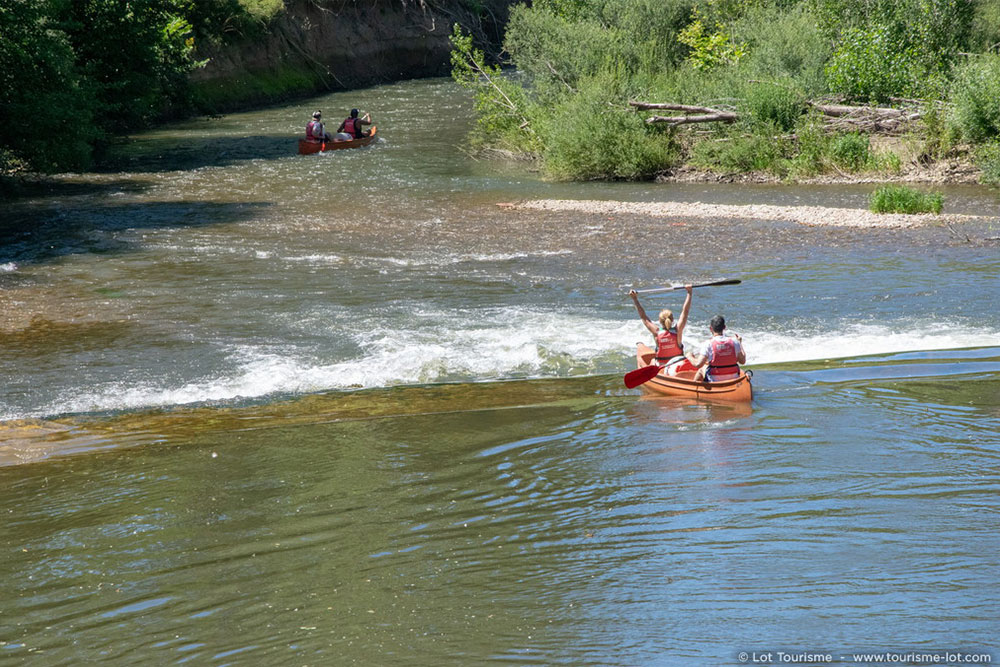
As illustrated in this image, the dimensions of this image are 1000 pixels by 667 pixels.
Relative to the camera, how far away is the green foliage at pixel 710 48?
32969mm

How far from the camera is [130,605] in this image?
751 cm

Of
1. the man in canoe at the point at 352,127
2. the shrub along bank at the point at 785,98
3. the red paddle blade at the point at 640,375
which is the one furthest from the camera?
the man in canoe at the point at 352,127

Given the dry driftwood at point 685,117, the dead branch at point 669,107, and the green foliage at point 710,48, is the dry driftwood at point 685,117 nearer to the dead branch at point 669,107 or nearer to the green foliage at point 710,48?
the dead branch at point 669,107

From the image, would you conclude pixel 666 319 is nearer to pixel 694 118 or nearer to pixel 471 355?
pixel 471 355

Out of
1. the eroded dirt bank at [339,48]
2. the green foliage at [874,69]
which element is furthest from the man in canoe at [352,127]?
the green foliage at [874,69]

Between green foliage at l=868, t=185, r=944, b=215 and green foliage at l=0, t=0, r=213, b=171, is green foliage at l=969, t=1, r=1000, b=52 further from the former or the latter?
green foliage at l=0, t=0, r=213, b=171

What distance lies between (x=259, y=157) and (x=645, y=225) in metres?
15.5

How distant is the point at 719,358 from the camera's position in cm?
1252

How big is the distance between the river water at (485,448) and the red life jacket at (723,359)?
0.59 metres

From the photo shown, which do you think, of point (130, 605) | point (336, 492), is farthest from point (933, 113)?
point (130, 605)

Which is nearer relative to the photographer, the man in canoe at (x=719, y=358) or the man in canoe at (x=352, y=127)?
the man in canoe at (x=719, y=358)

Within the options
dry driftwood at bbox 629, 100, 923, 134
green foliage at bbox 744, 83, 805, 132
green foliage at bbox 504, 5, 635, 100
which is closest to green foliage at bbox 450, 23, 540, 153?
green foliage at bbox 504, 5, 635, 100

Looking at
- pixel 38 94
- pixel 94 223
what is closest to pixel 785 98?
pixel 94 223

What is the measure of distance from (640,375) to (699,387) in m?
Result: 0.72
